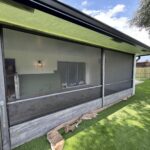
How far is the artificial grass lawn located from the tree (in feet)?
25.7

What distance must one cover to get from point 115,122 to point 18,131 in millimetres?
2559

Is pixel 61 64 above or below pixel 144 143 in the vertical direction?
above

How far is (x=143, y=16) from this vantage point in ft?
31.8

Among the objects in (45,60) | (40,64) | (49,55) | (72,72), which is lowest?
(72,72)

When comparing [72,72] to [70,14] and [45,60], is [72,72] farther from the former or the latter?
[70,14]

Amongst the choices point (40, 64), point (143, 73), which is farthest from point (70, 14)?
point (143, 73)

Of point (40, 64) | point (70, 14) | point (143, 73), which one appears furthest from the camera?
point (143, 73)

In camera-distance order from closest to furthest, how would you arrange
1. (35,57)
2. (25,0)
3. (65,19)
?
(25,0) < (65,19) < (35,57)

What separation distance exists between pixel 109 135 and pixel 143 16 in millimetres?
9537

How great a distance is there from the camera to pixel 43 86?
5.76 meters

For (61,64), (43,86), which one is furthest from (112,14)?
(43,86)

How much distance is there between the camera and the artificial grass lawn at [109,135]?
2.75 meters

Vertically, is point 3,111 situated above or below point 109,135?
above

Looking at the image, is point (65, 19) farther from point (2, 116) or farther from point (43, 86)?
point (43, 86)
